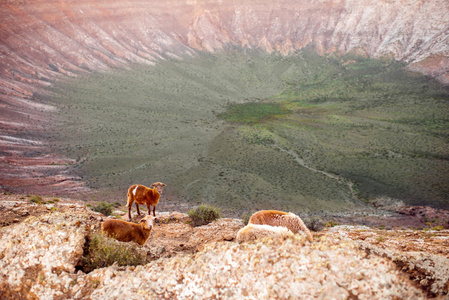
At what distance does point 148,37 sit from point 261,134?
50.3m

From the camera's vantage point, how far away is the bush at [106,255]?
6.06 meters

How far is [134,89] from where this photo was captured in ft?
193

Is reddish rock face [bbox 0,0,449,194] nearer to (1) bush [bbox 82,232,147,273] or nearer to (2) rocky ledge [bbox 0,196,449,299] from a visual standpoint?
(1) bush [bbox 82,232,147,273]

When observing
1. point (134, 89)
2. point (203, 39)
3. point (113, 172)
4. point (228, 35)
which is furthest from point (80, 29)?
point (113, 172)

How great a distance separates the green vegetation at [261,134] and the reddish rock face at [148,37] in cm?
389

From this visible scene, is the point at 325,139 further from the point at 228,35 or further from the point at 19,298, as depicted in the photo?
the point at 228,35

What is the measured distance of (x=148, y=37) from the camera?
78188mm

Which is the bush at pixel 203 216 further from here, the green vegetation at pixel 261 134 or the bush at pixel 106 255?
the green vegetation at pixel 261 134

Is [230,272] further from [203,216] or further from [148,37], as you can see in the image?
[148,37]

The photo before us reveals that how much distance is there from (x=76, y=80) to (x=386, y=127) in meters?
56.5

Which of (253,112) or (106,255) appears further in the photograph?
(253,112)

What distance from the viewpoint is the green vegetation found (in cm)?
2888

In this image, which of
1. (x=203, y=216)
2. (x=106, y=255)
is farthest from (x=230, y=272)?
(x=203, y=216)

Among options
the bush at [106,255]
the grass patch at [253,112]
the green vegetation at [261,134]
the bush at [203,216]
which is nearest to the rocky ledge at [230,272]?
the bush at [106,255]
